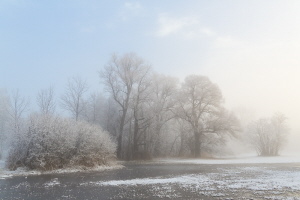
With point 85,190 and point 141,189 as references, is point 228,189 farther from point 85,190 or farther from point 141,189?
point 85,190

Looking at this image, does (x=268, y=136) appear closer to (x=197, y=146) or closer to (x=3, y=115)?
(x=197, y=146)

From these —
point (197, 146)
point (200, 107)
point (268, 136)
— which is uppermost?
point (200, 107)

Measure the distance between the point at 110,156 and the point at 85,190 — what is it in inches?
726

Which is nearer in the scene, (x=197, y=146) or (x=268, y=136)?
(x=197, y=146)

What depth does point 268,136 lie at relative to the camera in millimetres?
59781

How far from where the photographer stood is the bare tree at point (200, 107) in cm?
5316

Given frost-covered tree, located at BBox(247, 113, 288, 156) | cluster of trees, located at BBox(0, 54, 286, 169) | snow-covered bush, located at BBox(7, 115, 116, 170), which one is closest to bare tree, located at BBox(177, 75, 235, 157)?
cluster of trees, located at BBox(0, 54, 286, 169)

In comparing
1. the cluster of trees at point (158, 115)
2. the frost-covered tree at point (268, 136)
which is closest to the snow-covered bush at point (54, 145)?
the cluster of trees at point (158, 115)

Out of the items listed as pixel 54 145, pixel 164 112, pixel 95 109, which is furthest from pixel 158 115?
pixel 54 145

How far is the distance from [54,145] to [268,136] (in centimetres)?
4778

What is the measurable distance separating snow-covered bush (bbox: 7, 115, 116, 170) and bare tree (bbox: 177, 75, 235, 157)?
26.3 meters

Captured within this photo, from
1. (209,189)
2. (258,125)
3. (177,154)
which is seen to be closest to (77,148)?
(209,189)

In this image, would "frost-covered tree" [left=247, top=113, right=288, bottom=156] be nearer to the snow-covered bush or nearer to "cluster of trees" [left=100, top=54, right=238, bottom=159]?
"cluster of trees" [left=100, top=54, right=238, bottom=159]

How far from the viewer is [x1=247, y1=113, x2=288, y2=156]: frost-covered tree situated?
195 feet
